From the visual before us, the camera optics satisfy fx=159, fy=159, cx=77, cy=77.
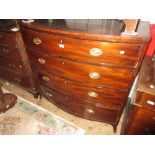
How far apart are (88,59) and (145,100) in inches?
20.1

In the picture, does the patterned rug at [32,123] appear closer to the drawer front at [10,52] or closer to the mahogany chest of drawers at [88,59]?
the mahogany chest of drawers at [88,59]

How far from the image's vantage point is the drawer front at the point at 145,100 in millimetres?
1118

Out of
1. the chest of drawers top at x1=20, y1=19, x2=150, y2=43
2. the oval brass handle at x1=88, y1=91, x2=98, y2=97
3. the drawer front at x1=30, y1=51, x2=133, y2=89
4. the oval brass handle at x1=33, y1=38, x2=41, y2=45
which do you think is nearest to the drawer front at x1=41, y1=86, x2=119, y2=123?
the oval brass handle at x1=88, y1=91, x2=98, y2=97

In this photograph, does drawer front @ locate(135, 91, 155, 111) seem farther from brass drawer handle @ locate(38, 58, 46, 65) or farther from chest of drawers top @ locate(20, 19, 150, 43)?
brass drawer handle @ locate(38, 58, 46, 65)

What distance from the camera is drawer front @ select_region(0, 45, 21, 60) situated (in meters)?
1.72

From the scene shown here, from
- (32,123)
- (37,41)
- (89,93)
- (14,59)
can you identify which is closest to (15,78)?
(14,59)

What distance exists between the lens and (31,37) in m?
1.34

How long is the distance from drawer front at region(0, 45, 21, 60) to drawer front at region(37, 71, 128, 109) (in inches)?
14.4

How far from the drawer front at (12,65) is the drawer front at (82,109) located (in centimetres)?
38

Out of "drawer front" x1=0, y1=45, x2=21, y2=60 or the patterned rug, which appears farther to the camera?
the patterned rug

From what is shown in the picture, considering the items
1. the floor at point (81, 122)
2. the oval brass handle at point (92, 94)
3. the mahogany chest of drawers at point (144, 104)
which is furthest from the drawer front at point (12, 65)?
the mahogany chest of drawers at point (144, 104)
